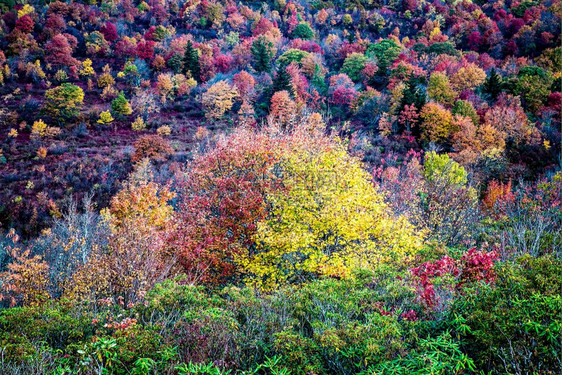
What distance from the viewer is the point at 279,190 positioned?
12836mm

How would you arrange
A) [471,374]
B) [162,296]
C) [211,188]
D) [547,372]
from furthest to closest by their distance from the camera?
[211,188]
[162,296]
[471,374]
[547,372]

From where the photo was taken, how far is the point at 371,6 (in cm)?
13038

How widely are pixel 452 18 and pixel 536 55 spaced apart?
122 ft

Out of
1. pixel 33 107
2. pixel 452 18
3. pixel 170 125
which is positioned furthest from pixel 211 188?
pixel 452 18

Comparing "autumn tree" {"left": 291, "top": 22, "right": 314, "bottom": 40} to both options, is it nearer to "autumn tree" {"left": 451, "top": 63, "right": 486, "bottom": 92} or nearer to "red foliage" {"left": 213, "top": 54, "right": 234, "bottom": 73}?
"red foliage" {"left": 213, "top": 54, "right": 234, "bottom": 73}

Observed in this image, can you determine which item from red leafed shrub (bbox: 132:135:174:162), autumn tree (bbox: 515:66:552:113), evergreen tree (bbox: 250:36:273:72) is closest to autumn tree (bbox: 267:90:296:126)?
red leafed shrub (bbox: 132:135:174:162)

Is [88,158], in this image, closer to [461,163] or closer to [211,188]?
[211,188]

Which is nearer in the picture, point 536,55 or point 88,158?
point 88,158

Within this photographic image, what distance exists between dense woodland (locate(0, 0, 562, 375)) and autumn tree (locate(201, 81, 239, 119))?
1.74 ft

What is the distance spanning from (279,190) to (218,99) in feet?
182


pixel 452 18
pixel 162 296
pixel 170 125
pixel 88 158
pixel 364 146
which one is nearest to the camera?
pixel 162 296

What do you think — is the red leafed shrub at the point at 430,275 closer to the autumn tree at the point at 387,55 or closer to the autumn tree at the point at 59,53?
the autumn tree at the point at 387,55

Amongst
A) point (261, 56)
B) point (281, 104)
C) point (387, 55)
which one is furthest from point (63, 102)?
point (387, 55)

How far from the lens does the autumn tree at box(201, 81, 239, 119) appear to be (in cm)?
6406
